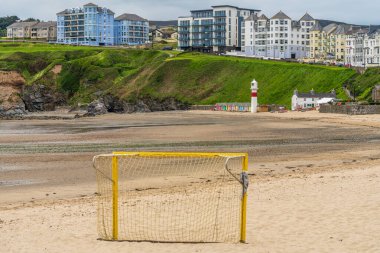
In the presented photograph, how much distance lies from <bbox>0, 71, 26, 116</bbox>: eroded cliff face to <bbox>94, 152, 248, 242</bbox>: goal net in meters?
87.1

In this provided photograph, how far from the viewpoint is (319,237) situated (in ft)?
48.4

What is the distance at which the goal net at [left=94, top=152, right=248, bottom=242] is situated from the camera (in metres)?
14.7

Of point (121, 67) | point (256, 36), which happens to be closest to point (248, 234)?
point (121, 67)

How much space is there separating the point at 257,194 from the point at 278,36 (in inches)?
6234

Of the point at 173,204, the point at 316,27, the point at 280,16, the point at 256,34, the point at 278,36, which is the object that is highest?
the point at 280,16

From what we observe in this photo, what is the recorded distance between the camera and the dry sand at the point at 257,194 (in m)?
14.2

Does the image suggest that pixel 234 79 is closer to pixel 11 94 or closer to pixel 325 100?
pixel 325 100

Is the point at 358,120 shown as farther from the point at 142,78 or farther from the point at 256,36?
the point at 256,36

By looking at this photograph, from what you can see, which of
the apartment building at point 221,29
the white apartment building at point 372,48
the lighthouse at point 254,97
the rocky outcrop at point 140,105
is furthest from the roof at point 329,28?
the lighthouse at point 254,97

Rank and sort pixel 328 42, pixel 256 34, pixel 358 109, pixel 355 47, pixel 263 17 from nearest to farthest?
pixel 358 109
pixel 355 47
pixel 328 42
pixel 263 17
pixel 256 34

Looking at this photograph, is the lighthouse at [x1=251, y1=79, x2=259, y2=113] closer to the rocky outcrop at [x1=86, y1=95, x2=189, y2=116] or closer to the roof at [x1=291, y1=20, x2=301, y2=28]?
the rocky outcrop at [x1=86, y1=95, x2=189, y2=116]

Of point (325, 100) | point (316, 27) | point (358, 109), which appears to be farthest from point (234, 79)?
point (316, 27)

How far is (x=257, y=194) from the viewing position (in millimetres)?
20797

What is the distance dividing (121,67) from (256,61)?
31.8 meters
